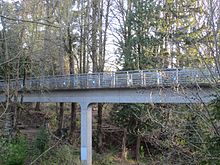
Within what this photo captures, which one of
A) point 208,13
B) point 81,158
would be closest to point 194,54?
point 208,13

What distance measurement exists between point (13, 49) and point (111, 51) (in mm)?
10614

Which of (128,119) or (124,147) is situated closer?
(124,147)

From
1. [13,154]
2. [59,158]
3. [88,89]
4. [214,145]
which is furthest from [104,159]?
[214,145]

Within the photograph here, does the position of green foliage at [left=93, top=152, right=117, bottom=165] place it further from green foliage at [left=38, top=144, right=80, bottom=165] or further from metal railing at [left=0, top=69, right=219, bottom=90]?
metal railing at [left=0, top=69, right=219, bottom=90]

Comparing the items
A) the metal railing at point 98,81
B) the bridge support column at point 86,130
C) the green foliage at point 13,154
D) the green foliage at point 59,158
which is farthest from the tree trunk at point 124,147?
the green foliage at point 13,154

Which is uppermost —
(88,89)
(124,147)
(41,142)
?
(88,89)

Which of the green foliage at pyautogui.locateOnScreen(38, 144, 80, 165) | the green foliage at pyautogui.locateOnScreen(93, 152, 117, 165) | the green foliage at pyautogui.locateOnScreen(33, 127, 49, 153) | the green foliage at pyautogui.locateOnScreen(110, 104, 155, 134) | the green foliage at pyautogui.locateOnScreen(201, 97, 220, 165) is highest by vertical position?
the green foliage at pyautogui.locateOnScreen(201, 97, 220, 165)

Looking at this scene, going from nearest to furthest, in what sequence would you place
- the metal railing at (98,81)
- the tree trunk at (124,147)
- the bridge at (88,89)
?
1. the metal railing at (98,81)
2. the bridge at (88,89)
3. the tree trunk at (124,147)

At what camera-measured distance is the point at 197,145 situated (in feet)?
18.8

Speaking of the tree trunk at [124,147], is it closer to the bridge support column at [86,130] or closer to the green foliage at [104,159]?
the green foliage at [104,159]

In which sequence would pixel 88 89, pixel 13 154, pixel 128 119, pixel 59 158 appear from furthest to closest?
pixel 128 119
pixel 88 89
pixel 59 158
pixel 13 154

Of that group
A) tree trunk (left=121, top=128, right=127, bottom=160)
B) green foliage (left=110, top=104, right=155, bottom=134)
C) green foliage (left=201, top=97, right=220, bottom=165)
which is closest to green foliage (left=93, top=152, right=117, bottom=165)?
tree trunk (left=121, top=128, right=127, bottom=160)

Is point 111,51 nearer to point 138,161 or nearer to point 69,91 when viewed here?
point 69,91

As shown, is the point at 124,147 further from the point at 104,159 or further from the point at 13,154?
the point at 13,154
